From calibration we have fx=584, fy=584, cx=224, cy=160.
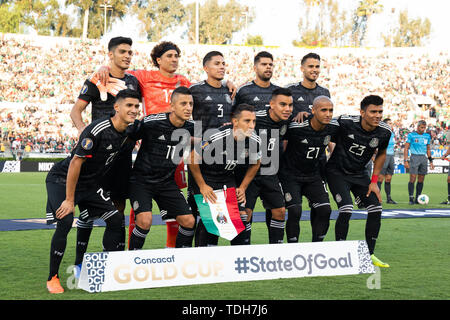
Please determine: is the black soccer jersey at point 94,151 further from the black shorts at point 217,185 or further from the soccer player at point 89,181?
the black shorts at point 217,185

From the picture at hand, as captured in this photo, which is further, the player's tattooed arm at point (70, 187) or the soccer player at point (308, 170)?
the soccer player at point (308, 170)

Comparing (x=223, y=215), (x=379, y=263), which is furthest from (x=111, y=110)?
(x=379, y=263)

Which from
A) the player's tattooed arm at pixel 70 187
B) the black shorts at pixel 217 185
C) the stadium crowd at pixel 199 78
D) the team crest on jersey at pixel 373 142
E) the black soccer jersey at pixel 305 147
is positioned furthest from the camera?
the stadium crowd at pixel 199 78

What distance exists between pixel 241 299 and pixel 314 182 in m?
2.59

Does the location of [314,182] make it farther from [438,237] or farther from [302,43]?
[302,43]

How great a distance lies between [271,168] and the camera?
7.29m

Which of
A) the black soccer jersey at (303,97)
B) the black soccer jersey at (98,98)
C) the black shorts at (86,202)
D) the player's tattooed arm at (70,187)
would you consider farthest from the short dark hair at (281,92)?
the player's tattooed arm at (70,187)

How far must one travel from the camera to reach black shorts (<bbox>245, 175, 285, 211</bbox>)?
280 inches

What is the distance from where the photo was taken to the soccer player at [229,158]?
21.8ft

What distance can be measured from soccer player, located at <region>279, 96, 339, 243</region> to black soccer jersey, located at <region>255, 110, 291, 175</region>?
0.14m

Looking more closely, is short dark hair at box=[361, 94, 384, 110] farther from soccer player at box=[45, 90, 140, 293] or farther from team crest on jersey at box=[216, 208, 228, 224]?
soccer player at box=[45, 90, 140, 293]

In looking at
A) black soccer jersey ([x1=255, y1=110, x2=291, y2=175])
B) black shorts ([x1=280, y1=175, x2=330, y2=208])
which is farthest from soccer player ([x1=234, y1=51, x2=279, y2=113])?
black shorts ([x1=280, y1=175, x2=330, y2=208])

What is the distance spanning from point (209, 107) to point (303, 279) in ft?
7.91
